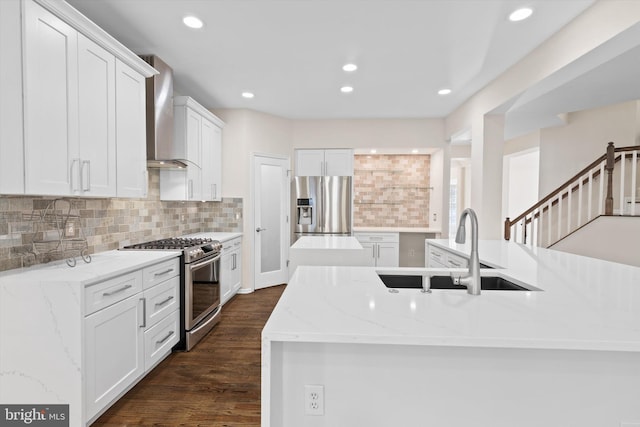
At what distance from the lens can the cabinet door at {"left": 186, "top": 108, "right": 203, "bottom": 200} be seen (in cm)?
346

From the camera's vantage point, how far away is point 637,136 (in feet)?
15.8

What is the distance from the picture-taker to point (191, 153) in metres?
3.56

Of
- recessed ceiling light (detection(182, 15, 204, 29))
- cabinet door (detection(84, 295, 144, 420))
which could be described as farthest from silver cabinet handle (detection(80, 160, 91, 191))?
recessed ceiling light (detection(182, 15, 204, 29))

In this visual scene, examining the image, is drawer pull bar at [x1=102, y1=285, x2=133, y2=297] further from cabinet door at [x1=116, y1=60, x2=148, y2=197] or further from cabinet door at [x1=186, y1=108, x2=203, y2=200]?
cabinet door at [x1=186, y1=108, x2=203, y2=200]

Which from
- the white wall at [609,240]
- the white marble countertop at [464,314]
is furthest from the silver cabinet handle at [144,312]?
the white wall at [609,240]

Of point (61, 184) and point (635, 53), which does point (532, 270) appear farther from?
point (61, 184)

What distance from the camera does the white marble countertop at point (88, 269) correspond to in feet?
5.46

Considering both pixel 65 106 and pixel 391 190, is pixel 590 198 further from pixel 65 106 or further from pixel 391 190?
pixel 65 106

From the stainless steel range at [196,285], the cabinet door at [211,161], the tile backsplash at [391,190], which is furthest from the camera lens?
the tile backsplash at [391,190]

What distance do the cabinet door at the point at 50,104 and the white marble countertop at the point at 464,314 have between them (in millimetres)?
1519

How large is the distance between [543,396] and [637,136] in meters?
5.98

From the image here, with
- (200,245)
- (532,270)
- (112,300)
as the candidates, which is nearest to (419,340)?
(532,270)

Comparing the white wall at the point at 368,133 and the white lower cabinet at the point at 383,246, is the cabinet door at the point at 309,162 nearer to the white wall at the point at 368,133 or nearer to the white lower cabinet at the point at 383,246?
the white wall at the point at 368,133

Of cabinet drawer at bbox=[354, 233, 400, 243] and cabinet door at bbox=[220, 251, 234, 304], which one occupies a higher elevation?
cabinet drawer at bbox=[354, 233, 400, 243]
